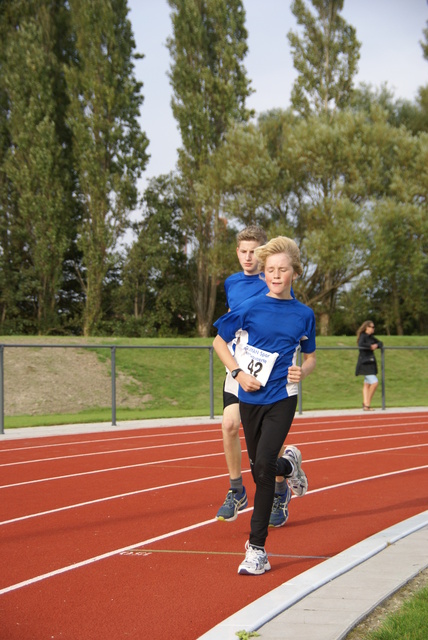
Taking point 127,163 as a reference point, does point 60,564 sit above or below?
below

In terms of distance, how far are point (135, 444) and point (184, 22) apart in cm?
3208

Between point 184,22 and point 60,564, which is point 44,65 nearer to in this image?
point 184,22

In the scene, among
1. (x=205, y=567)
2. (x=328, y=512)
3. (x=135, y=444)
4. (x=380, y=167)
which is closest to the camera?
(x=205, y=567)

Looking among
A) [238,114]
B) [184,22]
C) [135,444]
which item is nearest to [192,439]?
[135,444]

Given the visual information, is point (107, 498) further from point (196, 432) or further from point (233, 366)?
point (196, 432)

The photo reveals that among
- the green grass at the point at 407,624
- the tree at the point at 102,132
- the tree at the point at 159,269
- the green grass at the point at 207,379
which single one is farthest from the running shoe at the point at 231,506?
the tree at the point at 159,269

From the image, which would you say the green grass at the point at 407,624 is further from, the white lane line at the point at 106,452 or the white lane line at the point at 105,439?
the white lane line at the point at 105,439

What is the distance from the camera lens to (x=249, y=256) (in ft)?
18.5

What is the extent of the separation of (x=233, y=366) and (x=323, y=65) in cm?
3600

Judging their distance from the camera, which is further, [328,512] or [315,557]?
[328,512]

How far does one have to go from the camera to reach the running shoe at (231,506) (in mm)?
5582

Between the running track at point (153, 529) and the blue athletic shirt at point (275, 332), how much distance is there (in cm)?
99

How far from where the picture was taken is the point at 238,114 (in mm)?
38281

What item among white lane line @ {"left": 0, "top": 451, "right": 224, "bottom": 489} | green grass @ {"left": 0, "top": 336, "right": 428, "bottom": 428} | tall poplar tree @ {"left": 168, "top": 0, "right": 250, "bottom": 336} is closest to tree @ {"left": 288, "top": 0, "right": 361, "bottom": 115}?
tall poplar tree @ {"left": 168, "top": 0, "right": 250, "bottom": 336}
